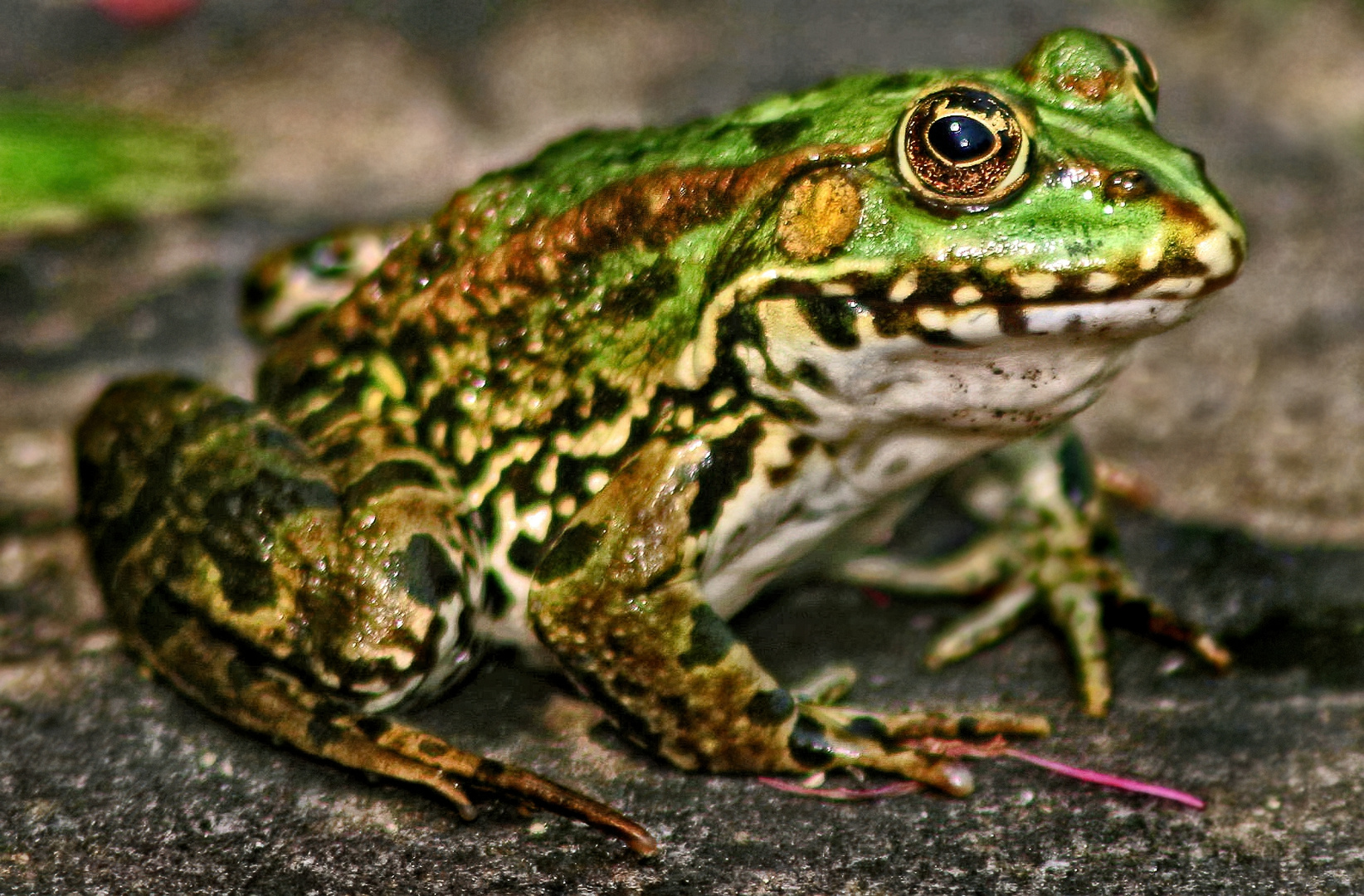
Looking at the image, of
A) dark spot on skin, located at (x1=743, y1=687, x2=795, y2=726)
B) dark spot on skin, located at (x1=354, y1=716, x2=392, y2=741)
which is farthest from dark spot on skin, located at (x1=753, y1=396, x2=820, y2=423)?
dark spot on skin, located at (x1=354, y1=716, x2=392, y2=741)

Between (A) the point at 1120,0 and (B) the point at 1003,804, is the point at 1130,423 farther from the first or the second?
(A) the point at 1120,0

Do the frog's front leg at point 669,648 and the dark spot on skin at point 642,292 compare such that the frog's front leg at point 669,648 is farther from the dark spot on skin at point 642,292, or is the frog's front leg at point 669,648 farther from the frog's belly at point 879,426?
the dark spot on skin at point 642,292

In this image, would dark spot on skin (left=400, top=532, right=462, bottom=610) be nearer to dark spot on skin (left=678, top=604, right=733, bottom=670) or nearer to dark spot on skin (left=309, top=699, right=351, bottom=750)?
dark spot on skin (left=309, top=699, right=351, bottom=750)

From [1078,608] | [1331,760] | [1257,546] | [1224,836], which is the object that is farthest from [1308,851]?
[1257,546]

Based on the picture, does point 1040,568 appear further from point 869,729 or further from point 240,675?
point 240,675

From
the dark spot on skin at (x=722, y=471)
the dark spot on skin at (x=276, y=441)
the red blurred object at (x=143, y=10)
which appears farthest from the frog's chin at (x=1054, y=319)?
the red blurred object at (x=143, y=10)

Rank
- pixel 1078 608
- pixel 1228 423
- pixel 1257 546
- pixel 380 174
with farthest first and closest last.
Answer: pixel 380 174 < pixel 1228 423 < pixel 1257 546 < pixel 1078 608
